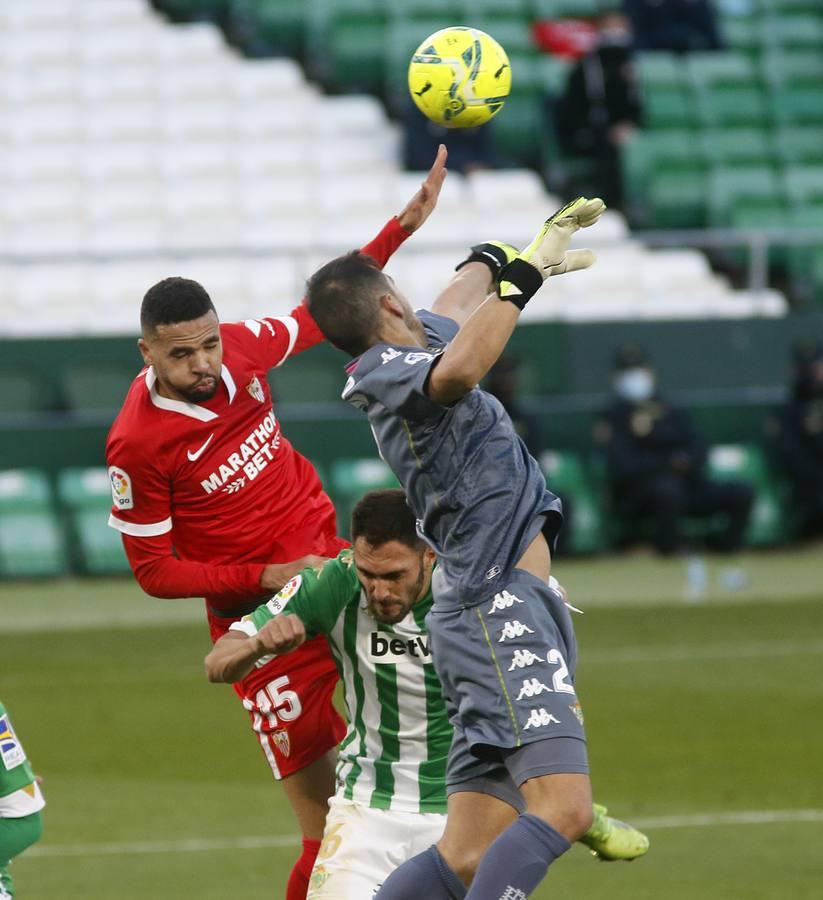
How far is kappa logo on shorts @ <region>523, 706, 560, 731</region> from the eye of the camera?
4.86m

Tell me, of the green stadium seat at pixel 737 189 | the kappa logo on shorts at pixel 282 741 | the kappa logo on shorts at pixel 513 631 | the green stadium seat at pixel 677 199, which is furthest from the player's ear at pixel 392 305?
the green stadium seat at pixel 737 189

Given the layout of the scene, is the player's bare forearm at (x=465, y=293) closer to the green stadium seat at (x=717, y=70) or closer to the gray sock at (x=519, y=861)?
the gray sock at (x=519, y=861)

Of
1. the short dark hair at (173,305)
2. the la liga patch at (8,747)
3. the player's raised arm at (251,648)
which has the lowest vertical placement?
the la liga patch at (8,747)

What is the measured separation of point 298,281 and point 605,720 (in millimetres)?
6276


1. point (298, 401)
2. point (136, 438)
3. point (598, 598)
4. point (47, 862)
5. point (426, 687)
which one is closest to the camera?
point (426, 687)

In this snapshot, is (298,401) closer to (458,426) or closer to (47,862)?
(47,862)

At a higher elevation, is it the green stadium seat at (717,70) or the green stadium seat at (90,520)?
the green stadium seat at (717,70)

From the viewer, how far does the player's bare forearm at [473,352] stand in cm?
468

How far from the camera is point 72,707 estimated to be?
36.1ft

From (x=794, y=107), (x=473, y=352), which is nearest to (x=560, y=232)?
(x=473, y=352)

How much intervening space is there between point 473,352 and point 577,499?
35.1 ft

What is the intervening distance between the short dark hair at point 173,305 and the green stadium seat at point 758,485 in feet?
34.2

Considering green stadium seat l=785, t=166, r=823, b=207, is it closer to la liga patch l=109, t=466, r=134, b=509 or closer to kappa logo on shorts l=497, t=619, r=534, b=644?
la liga patch l=109, t=466, r=134, b=509

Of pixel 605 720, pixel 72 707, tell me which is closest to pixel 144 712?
pixel 72 707
